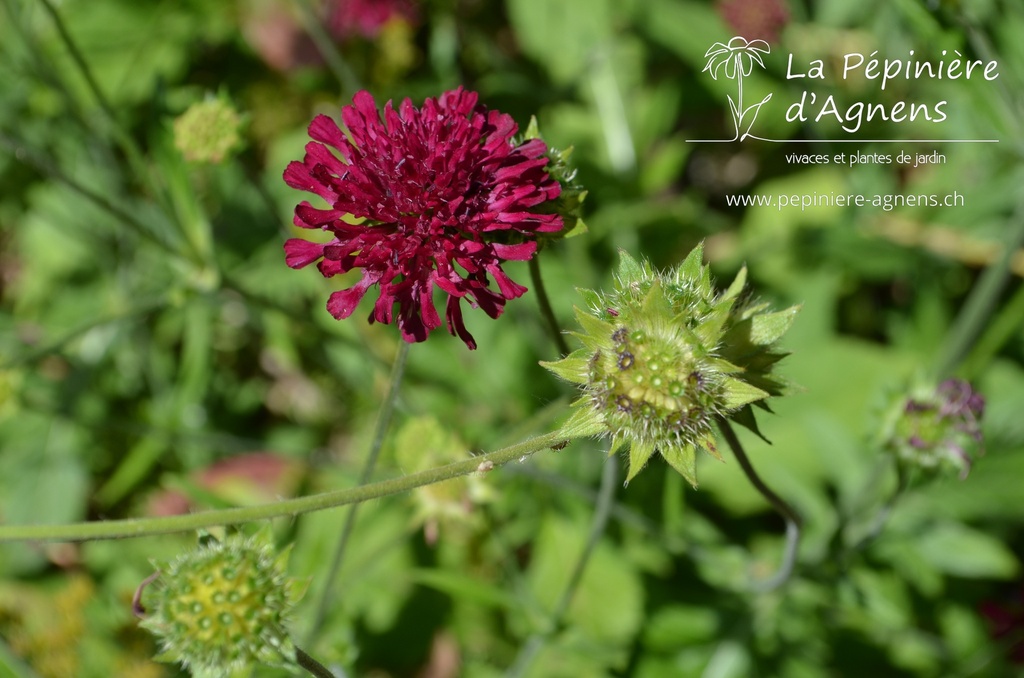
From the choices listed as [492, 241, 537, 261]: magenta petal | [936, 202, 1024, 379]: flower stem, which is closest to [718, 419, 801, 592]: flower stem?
[492, 241, 537, 261]: magenta petal

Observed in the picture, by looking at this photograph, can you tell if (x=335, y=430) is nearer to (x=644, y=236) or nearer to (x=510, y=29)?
(x=644, y=236)

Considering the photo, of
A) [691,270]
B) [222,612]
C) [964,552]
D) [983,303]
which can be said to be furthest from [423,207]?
[964,552]

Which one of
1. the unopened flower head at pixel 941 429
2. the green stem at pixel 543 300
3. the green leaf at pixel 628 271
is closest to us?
the green leaf at pixel 628 271

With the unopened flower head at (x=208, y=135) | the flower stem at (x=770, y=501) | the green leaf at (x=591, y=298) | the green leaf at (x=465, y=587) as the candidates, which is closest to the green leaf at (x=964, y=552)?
the flower stem at (x=770, y=501)

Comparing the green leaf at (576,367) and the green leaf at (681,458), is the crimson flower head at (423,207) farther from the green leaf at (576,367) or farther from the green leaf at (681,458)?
the green leaf at (681,458)

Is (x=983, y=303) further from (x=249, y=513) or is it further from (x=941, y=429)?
(x=249, y=513)

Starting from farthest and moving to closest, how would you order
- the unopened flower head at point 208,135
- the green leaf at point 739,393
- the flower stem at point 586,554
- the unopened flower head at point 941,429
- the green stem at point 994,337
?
the green stem at point 994,337
the unopened flower head at point 208,135
the unopened flower head at point 941,429
the flower stem at point 586,554
the green leaf at point 739,393

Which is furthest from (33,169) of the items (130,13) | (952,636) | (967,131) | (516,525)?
(952,636)
